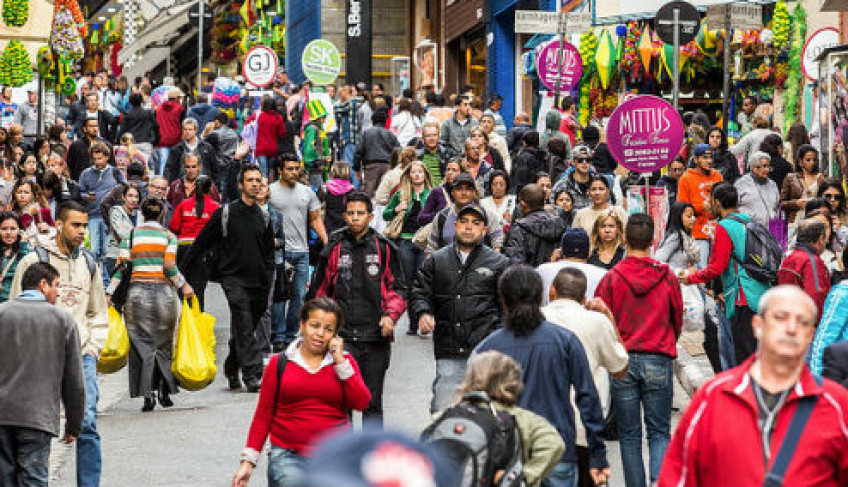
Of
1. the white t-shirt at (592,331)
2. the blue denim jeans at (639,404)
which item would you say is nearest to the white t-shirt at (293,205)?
the blue denim jeans at (639,404)

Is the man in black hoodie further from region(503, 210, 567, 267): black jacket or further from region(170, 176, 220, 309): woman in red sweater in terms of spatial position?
region(170, 176, 220, 309): woman in red sweater

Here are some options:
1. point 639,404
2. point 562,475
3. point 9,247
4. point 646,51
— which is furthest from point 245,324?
point 646,51

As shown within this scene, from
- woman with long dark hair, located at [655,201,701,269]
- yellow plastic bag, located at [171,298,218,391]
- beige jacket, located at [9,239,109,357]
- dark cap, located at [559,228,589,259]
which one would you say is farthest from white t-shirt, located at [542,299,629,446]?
yellow plastic bag, located at [171,298,218,391]

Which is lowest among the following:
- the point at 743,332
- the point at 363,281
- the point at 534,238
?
the point at 743,332

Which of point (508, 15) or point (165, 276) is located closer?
point (165, 276)

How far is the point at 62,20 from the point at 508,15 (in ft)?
46.4

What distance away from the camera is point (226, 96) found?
29.1 meters

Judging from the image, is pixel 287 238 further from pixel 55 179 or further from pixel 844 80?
pixel 844 80

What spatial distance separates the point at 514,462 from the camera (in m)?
5.75

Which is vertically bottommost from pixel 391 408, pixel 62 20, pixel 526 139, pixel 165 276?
pixel 391 408

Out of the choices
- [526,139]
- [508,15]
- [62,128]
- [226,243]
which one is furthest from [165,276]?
[508,15]

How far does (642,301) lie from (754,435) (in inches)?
154

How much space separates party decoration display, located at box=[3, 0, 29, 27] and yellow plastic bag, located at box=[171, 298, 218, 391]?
12.4 meters

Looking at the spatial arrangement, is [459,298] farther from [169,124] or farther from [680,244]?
[169,124]
